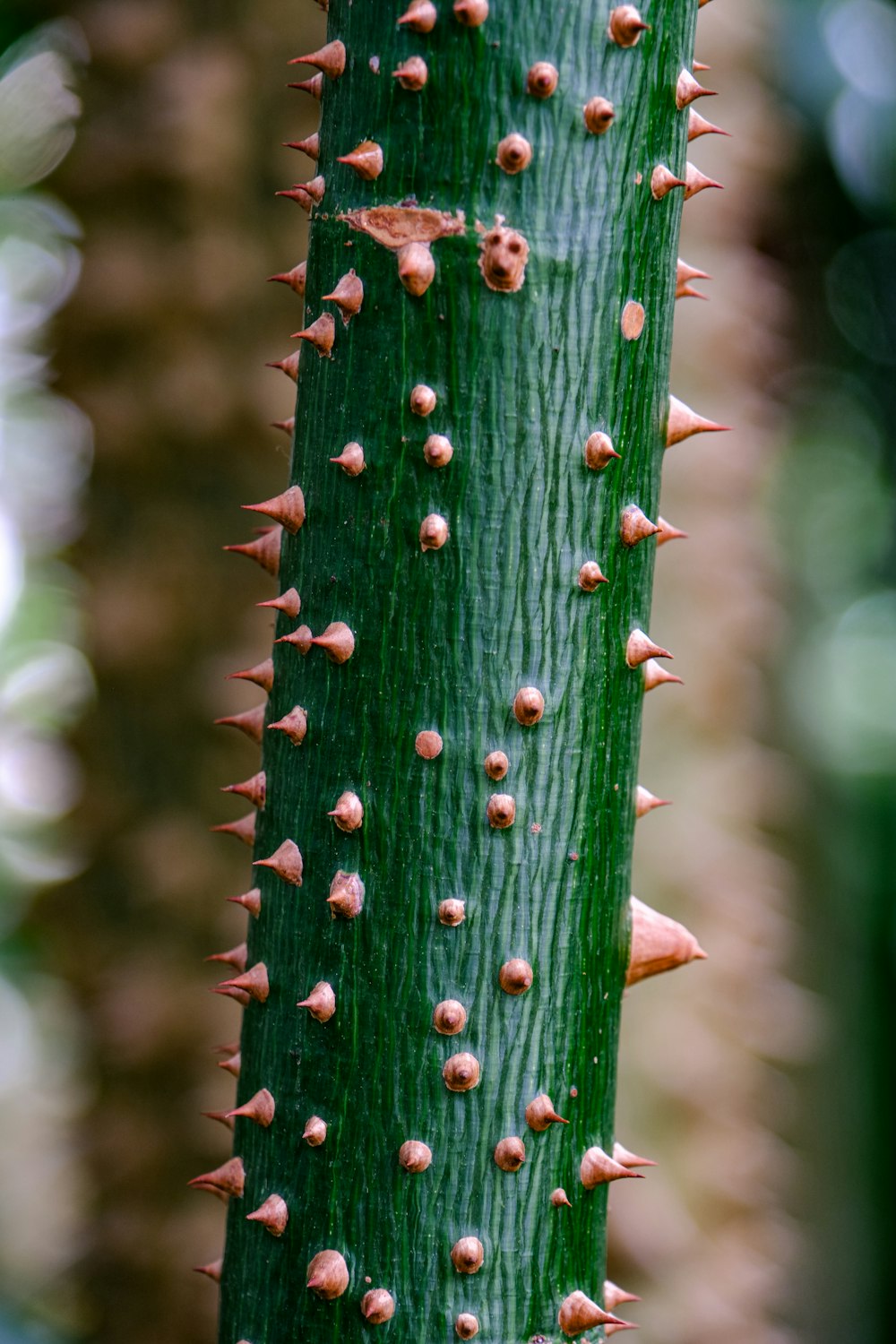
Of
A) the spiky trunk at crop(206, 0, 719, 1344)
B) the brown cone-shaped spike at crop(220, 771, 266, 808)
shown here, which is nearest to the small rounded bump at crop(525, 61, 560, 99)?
the spiky trunk at crop(206, 0, 719, 1344)

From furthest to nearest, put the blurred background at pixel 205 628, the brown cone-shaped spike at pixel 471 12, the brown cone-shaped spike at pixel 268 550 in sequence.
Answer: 1. the blurred background at pixel 205 628
2. the brown cone-shaped spike at pixel 268 550
3. the brown cone-shaped spike at pixel 471 12

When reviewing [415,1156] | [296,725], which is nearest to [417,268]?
[296,725]

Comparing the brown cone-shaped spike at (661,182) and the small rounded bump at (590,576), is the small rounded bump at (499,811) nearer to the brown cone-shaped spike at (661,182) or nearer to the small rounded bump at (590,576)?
the small rounded bump at (590,576)

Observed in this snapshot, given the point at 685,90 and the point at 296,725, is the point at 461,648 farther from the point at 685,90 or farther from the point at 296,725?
the point at 685,90

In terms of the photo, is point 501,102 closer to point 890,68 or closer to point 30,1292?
point 890,68

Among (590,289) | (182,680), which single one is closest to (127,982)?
(182,680)

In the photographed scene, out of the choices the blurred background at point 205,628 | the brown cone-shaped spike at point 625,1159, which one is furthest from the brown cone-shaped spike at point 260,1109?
the blurred background at point 205,628
